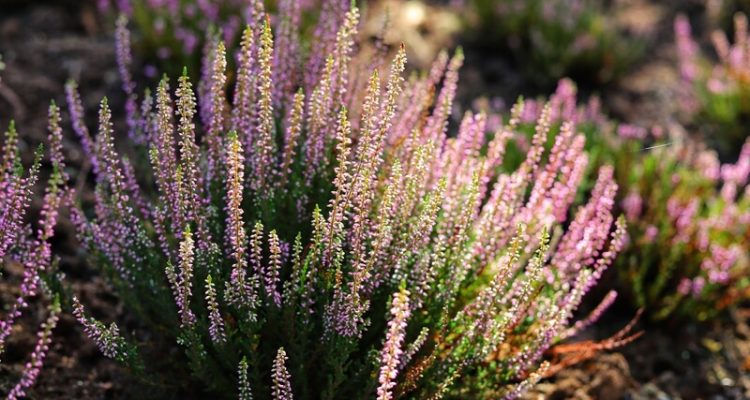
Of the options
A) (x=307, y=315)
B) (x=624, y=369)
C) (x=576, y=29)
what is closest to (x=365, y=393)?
(x=307, y=315)

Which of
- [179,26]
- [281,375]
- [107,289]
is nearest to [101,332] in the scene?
[281,375]

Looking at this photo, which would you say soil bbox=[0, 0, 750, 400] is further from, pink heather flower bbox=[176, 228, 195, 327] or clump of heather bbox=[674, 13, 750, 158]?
pink heather flower bbox=[176, 228, 195, 327]

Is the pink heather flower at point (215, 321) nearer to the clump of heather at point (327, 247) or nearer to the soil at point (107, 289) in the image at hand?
the clump of heather at point (327, 247)

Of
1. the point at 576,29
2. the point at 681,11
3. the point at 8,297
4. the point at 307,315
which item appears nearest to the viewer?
the point at 307,315

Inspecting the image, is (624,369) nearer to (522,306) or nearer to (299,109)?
(522,306)

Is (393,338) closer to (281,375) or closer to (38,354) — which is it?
(281,375)

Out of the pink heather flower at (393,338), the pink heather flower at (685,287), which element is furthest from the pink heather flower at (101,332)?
the pink heather flower at (685,287)
